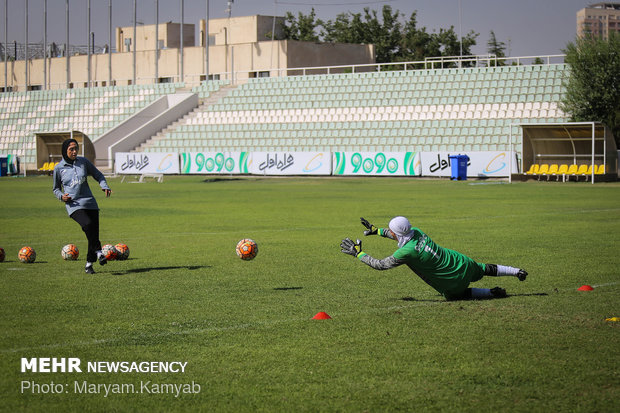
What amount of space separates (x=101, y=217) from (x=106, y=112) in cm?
4719

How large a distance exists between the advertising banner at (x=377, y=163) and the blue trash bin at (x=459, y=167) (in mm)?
2964

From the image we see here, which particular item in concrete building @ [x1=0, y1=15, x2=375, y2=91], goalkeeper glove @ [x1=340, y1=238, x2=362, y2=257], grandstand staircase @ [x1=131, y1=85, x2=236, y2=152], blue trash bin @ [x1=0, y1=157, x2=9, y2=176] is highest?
concrete building @ [x1=0, y1=15, x2=375, y2=91]

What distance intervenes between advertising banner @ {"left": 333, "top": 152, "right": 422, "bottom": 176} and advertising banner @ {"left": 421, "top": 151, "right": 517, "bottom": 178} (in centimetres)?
65

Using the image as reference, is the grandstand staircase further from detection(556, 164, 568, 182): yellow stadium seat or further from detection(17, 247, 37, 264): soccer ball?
detection(17, 247, 37, 264): soccer ball

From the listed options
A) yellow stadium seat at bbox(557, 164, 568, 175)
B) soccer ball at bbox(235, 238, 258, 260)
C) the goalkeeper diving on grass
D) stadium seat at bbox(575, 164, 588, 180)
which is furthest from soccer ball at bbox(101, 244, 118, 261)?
yellow stadium seat at bbox(557, 164, 568, 175)

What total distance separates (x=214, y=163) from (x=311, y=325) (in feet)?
147

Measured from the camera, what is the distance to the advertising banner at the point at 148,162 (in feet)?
175

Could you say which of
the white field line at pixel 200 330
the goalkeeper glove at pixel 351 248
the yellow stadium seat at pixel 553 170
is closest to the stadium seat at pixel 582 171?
the yellow stadium seat at pixel 553 170

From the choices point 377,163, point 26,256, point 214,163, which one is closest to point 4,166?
point 214,163

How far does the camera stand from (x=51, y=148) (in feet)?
194

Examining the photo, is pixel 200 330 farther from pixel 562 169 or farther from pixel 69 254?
pixel 562 169

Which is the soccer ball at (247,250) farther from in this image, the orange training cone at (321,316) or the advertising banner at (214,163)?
the advertising banner at (214,163)

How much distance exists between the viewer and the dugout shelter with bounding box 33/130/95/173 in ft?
185

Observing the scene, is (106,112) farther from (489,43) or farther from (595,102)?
(489,43)
